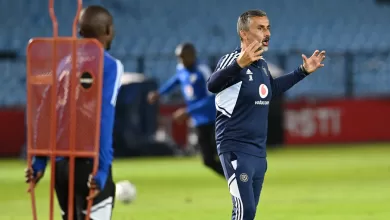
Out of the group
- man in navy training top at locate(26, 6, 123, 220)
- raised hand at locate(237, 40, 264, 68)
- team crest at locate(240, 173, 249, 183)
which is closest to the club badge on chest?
raised hand at locate(237, 40, 264, 68)

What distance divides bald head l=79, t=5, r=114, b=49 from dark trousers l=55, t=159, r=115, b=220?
0.78m

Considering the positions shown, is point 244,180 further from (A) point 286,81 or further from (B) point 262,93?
(A) point 286,81

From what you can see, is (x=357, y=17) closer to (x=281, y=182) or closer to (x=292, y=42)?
(x=292, y=42)

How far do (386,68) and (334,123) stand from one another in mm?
Result: 3066

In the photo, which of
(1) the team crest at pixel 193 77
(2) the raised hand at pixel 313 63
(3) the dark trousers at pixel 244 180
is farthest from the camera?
(1) the team crest at pixel 193 77

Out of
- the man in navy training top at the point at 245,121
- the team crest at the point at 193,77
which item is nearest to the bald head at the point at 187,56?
the team crest at the point at 193,77

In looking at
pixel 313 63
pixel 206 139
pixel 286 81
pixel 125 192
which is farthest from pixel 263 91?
pixel 206 139

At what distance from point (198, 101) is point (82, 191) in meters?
9.46

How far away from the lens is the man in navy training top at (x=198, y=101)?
15461 mm

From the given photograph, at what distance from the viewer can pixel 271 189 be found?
53.1ft

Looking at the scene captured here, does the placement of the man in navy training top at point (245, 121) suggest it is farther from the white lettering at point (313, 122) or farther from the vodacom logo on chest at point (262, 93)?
the white lettering at point (313, 122)

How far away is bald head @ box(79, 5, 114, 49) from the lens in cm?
650

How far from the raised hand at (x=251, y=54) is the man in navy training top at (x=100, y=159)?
1390 mm

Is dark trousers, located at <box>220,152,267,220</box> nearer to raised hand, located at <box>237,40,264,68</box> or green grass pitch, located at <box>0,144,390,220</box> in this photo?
raised hand, located at <box>237,40,264,68</box>
